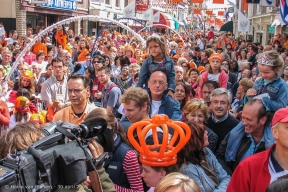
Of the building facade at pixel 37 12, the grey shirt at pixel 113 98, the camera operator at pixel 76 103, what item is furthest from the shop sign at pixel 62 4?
the camera operator at pixel 76 103

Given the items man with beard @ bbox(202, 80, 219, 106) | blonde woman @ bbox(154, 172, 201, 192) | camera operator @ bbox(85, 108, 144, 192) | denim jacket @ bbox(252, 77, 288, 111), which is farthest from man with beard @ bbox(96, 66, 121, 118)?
blonde woman @ bbox(154, 172, 201, 192)

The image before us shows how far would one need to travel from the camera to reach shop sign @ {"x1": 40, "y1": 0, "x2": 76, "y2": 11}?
19.9 metres

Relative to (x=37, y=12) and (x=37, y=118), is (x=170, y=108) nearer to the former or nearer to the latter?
(x=37, y=118)

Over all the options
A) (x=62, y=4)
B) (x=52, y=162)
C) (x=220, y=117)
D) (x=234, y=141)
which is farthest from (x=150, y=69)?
(x=62, y=4)

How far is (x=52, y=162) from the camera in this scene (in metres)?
1.58

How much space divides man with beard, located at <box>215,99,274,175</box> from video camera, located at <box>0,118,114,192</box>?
64.3 inches

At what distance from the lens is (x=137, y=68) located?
23.0 ft

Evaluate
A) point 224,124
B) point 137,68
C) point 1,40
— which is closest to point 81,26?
point 1,40

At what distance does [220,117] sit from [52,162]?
263 centimetres

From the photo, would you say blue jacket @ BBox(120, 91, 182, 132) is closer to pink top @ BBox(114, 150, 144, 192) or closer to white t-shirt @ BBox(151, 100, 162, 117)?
white t-shirt @ BBox(151, 100, 162, 117)

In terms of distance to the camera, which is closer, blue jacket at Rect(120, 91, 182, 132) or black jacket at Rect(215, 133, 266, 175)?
black jacket at Rect(215, 133, 266, 175)

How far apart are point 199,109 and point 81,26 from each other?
22628 mm

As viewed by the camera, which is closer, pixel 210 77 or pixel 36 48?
pixel 210 77

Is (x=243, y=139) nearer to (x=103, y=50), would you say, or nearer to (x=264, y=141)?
(x=264, y=141)
